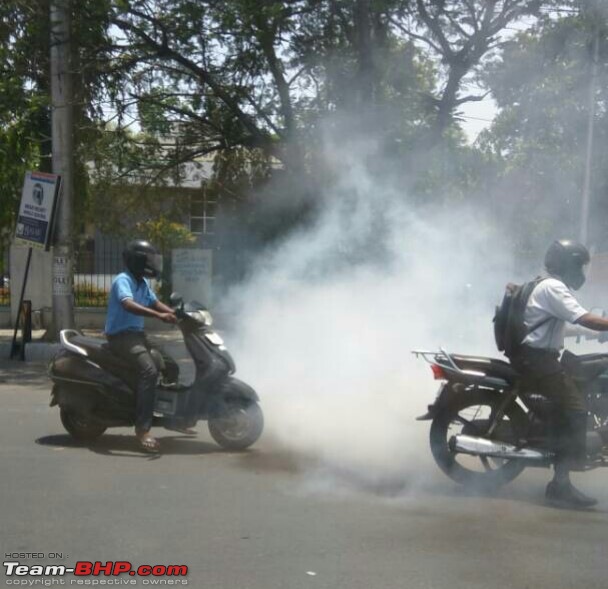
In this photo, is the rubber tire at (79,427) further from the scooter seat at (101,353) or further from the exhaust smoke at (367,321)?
the exhaust smoke at (367,321)

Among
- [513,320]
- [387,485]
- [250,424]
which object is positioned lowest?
[387,485]

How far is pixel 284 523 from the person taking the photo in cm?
479

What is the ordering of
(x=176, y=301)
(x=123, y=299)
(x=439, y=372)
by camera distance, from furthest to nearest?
1. (x=176, y=301)
2. (x=123, y=299)
3. (x=439, y=372)

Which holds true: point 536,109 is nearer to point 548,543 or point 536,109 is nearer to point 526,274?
point 526,274

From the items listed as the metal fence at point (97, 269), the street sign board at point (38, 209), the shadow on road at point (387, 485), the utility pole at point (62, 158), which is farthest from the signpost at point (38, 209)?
the shadow on road at point (387, 485)

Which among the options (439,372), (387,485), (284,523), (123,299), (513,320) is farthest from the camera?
(123,299)

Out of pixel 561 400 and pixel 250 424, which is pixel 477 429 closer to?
pixel 561 400

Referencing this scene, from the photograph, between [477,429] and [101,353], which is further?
[101,353]

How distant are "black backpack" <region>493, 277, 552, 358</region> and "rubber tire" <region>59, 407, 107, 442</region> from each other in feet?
10.3

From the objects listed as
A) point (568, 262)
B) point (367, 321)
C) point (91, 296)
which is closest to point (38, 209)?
point (91, 296)

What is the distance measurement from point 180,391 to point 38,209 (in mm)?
6696

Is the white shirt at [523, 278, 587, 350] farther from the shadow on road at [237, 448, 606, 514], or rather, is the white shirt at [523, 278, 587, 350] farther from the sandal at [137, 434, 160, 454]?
the sandal at [137, 434, 160, 454]

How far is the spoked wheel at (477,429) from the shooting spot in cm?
546

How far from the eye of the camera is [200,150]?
15.6 meters
